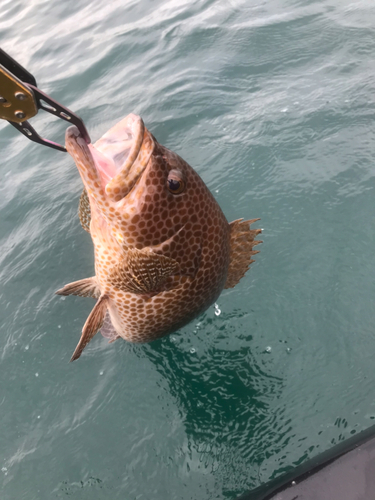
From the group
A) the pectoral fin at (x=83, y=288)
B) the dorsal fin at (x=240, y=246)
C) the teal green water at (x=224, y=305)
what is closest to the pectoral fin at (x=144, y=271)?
the pectoral fin at (x=83, y=288)

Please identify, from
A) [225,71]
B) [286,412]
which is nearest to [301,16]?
[225,71]

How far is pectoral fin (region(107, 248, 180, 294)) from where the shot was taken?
301cm

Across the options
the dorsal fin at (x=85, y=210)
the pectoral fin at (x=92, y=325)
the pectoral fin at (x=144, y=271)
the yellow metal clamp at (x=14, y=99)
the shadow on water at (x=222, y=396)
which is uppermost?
the yellow metal clamp at (x=14, y=99)

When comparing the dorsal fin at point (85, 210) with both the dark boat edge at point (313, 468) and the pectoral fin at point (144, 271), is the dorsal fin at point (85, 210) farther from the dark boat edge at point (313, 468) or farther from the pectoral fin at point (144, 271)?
the dark boat edge at point (313, 468)

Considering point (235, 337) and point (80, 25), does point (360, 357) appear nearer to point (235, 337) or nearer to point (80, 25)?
point (235, 337)

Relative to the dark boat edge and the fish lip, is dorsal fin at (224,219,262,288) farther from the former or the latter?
the dark boat edge

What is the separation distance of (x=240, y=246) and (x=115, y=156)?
54.6 inches

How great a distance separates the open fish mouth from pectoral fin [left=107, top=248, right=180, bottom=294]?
18.1 inches

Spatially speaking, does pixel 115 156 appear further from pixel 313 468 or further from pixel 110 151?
pixel 313 468

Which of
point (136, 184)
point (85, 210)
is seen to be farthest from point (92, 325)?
point (136, 184)

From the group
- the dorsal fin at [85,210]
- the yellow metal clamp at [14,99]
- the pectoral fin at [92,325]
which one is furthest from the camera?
the dorsal fin at [85,210]

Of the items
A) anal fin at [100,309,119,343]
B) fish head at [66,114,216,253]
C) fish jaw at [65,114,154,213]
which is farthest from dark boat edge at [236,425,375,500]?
fish jaw at [65,114,154,213]

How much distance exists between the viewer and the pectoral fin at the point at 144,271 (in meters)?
3.01

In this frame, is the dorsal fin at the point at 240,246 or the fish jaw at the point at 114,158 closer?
the fish jaw at the point at 114,158
